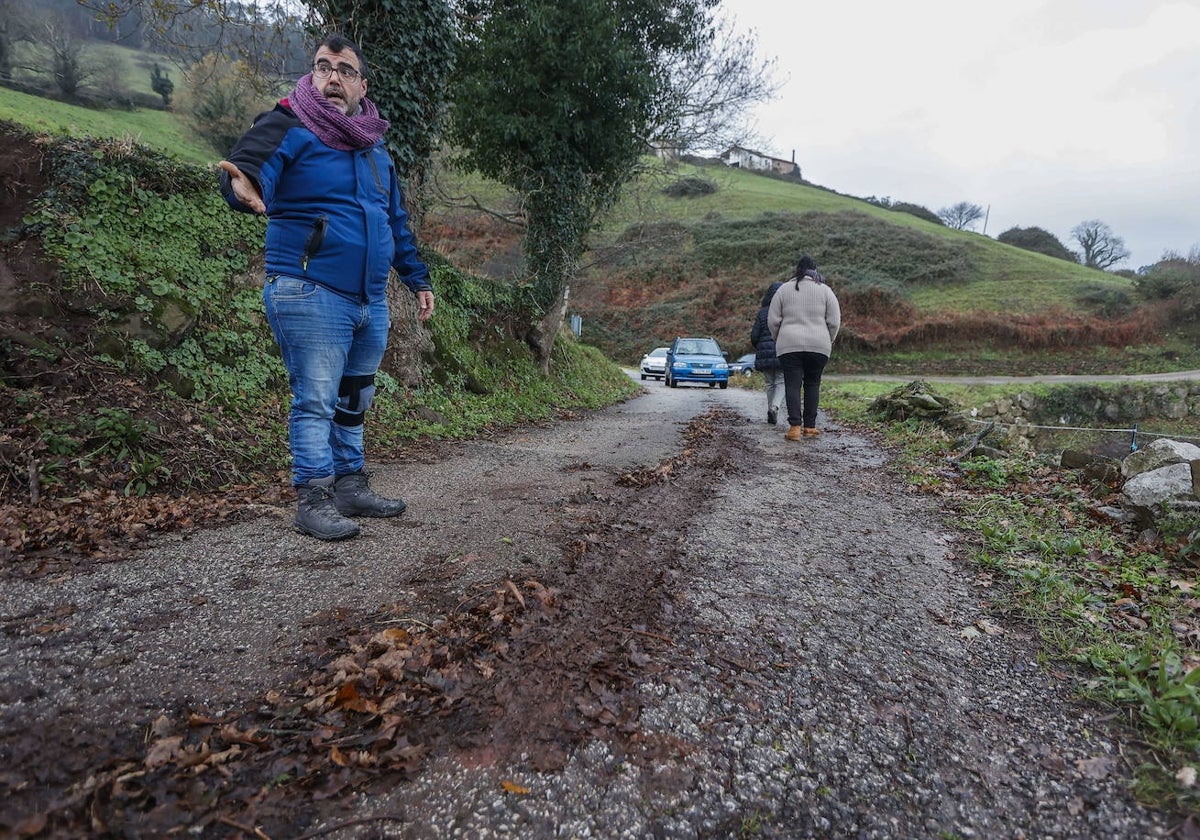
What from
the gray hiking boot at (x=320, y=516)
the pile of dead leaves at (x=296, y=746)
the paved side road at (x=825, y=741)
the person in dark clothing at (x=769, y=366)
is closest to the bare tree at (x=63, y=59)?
the person in dark clothing at (x=769, y=366)

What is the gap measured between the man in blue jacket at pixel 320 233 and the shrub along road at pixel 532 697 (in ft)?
1.90

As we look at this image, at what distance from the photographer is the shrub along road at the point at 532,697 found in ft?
3.97

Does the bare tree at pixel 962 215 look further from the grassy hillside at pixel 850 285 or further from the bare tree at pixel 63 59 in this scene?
the bare tree at pixel 63 59

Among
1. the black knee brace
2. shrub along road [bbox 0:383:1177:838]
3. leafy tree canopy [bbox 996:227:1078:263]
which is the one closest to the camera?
shrub along road [bbox 0:383:1177:838]

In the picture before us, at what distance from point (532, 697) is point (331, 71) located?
110 inches

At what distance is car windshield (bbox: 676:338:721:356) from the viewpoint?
731 inches

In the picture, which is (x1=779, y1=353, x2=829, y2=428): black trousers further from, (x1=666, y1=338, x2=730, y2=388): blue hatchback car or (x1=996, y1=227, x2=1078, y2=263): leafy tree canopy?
(x1=996, y1=227, x2=1078, y2=263): leafy tree canopy

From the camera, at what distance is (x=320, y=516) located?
2.70m

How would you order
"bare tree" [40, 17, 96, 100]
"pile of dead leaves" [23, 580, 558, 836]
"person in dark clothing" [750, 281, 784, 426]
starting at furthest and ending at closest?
1. "bare tree" [40, 17, 96, 100]
2. "person in dark clothing" [750, 281, 784, 426]
3. "pile of dead leaves" [23, 580, 558, 836]

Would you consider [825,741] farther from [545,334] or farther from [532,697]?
[545,334]

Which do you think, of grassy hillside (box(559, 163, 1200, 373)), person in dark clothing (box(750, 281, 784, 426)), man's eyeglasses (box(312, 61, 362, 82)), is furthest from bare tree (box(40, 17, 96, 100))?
man's eyeglasses (box(312, 61, 362, 82))

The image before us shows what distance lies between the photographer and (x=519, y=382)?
29.8ft

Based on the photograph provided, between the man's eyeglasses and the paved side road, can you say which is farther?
the man's eyeglasses

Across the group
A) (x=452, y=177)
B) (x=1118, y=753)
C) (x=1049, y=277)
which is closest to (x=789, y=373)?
(x=1118, y=753)
